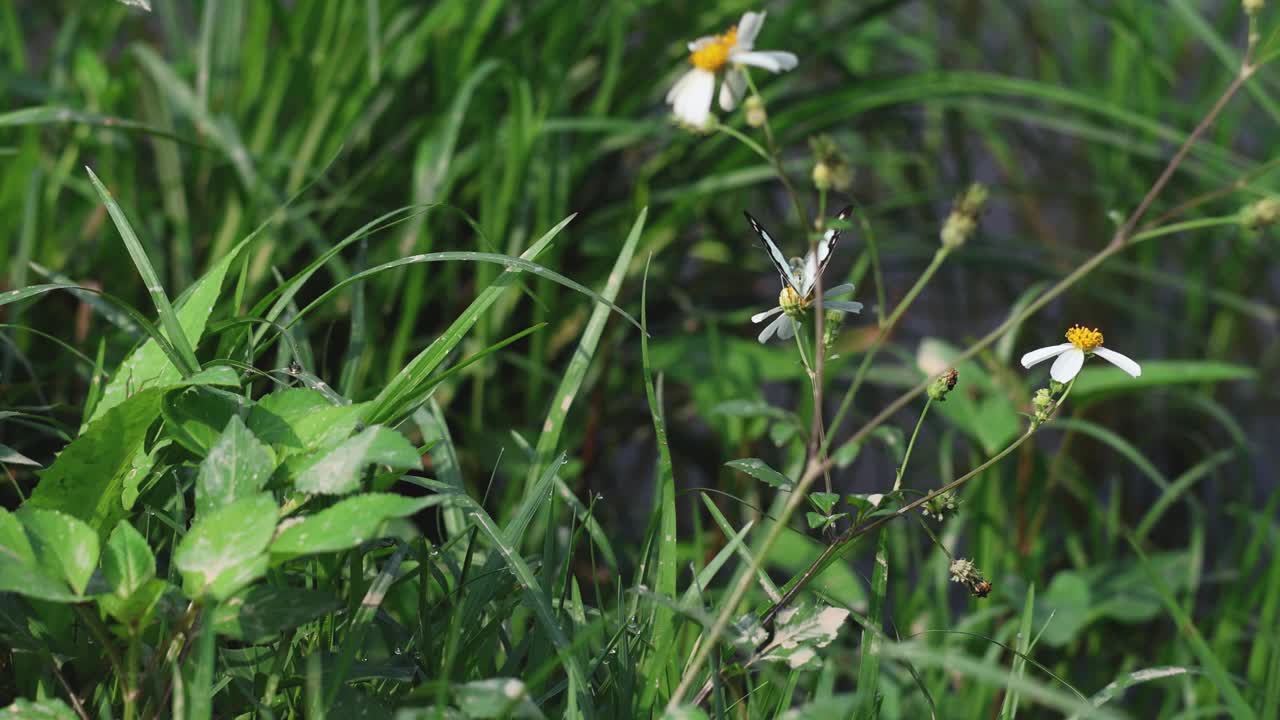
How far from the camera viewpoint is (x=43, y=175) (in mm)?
1384

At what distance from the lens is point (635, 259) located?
1539 mm

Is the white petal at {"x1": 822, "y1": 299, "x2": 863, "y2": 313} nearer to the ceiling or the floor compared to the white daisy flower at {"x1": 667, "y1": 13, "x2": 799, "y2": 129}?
nearer to the floor

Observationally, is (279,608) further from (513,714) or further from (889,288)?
(889,288)

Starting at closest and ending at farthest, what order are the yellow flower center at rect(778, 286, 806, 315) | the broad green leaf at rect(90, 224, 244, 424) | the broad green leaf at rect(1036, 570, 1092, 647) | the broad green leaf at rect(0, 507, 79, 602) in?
the broad green leaf at rect(0, 507, 79, 602) → the yellow flower center at rect(778, 286, 806, 315) → the broad green leaf at rect(90, 224, 244, 424) → the broad green leaf at rect(1036, 570, 1092, 647)

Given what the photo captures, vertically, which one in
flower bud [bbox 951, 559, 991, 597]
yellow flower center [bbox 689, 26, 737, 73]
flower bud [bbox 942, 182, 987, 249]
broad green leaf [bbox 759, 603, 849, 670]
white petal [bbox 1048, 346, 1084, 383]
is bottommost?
broad green leaf [bbox 759, 603, 849, 670]

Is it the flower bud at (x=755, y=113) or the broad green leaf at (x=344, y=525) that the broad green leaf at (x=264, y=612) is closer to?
the broad green leaf at (x=344, y=525)

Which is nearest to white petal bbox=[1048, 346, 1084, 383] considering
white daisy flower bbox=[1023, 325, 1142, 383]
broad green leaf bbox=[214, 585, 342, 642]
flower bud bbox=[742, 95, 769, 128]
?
white daisy flower bbox=[1023, 325, 1142, 383]

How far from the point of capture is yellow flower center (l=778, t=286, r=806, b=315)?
0.65m

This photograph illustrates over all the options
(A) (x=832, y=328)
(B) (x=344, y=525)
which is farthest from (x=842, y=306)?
(B) (x=344, y=525)

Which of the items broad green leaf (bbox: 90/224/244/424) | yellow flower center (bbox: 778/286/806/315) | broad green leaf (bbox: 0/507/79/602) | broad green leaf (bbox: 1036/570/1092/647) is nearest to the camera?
broad green leaf (bbox: 0/507/79/602)

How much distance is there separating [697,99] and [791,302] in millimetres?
137

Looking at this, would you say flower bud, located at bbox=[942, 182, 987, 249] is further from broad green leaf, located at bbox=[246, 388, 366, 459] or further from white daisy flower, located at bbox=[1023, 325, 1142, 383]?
broad green leaf, located at bbox=[246, 388, 366, 459]

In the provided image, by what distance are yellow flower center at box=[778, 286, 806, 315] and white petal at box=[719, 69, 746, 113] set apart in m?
0.12

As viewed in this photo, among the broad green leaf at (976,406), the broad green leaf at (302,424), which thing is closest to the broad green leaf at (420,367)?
the broad green leaf at (302,424)
